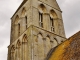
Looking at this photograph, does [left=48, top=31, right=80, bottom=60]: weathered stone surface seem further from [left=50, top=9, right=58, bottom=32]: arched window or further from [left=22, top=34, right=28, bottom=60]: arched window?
[left=50, top=9, right=58, bottom=32]: arched window

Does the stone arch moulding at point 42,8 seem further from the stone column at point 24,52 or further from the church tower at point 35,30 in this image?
the stone column at point 24,52

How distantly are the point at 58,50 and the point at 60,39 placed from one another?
360 centimetres

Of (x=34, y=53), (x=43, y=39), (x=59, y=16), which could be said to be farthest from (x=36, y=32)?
(x=59, y=16)

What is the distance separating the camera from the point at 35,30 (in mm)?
20328

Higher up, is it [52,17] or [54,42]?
[52,17]

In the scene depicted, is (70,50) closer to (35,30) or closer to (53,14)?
(35,30)

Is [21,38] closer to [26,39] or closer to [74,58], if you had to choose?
[26,39]

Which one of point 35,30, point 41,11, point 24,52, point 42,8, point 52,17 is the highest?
point 42,8

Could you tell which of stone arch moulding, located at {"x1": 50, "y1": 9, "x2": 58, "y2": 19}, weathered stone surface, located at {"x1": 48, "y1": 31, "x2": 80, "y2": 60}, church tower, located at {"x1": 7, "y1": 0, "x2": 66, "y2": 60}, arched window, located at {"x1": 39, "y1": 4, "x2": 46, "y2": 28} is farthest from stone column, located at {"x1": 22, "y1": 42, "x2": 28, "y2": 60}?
stone arch moulding, located at {"x1": 50, "y1": 9, "x2": 58, "y2": 19}

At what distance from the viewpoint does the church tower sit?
19.6 meters

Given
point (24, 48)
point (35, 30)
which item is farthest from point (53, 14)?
point (24, 48)

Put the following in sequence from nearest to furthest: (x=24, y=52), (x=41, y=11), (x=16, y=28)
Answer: (x=24, y=52), (x=41, y=11), (x=16, y=28)

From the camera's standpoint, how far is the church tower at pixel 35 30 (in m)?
19.6

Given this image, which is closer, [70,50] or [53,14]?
[70,50]
